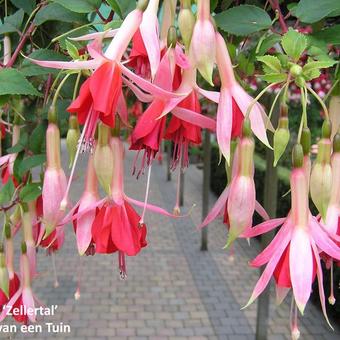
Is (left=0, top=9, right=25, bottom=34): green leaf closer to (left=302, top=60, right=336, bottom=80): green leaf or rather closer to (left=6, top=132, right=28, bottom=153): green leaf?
(left=6, top=132, right=28, bottom=153): green leaf

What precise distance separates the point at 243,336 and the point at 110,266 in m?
1.02

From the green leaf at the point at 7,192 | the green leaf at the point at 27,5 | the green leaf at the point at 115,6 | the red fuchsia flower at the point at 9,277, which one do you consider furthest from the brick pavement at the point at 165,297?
the green leaf at the point at 115,6

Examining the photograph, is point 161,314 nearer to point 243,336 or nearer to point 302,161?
point 243,336

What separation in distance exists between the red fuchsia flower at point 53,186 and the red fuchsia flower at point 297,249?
0.51 feet

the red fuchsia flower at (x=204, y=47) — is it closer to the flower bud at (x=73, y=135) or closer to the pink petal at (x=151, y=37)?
the pink petal at (x=151, y=37)

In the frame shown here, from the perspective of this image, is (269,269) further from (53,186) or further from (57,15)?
(57,15)

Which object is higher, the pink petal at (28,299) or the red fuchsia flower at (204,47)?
the red fuchsia flower at (204,47)

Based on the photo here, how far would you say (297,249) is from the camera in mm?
335

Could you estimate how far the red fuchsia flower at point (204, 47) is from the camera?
0.30m

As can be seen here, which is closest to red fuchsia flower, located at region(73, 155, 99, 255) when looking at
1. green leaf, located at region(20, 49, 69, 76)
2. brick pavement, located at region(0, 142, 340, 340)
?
green leaf, located at region(20, 49, 69, 76)

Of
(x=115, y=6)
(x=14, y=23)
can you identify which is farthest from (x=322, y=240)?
(x=14, y=23)

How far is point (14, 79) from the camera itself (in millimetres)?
398

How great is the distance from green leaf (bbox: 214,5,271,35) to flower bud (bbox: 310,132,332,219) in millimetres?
123

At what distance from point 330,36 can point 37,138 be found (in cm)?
34
